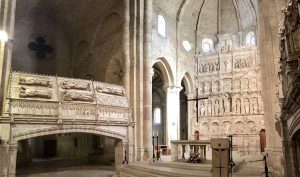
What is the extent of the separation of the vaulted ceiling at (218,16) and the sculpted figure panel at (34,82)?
15701 mm

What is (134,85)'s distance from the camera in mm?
19125

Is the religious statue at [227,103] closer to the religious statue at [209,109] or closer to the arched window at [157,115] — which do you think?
the religious statue at [209,109]

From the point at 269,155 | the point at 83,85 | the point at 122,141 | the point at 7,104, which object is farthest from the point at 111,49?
the point at 269,155

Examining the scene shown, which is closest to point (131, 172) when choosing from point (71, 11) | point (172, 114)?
point (172, 114)

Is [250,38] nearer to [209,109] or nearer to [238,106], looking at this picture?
[238,106]

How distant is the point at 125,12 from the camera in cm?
2008

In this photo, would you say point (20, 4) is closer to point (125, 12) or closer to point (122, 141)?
point (125, 12)

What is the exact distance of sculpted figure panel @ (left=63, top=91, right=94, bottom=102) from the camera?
15348 mm

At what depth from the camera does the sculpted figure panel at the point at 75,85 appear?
15739mm

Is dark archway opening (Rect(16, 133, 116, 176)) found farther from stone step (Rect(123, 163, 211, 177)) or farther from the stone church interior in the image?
stone step (Rect(123, 163, 211, 177))

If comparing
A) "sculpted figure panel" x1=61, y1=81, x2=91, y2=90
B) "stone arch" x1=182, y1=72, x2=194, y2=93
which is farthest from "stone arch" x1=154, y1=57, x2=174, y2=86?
"sculpted figure panel" x1=61, y1=81, x2=91, y2=90

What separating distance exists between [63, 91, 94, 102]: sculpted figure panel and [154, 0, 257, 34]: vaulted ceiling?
46.7ft

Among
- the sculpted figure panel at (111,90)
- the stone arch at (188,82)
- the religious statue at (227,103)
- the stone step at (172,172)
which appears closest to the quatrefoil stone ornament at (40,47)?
the sculpted figure panel at (111,90)

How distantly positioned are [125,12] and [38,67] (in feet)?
35.8
